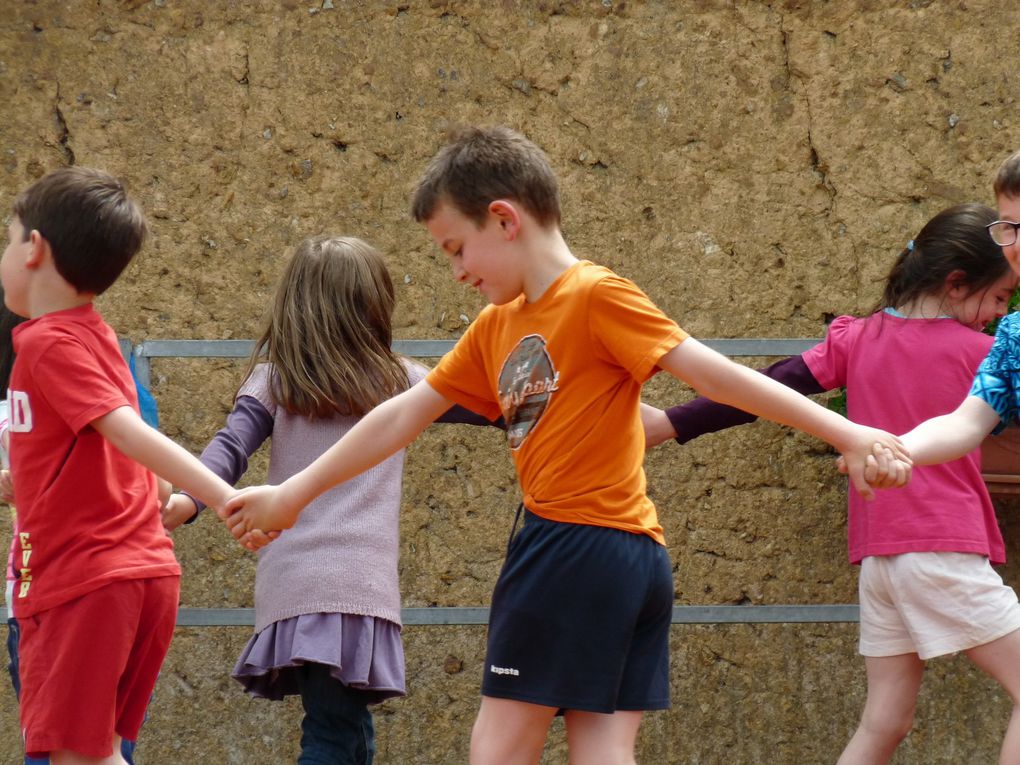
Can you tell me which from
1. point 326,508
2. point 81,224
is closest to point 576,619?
point 326,508

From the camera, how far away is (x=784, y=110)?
3898mm

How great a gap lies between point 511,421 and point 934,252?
4.60 ft

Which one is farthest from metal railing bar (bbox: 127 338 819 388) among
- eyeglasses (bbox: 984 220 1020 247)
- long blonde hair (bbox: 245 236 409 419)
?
eyeglasses (bbox: 984 220 1020 247)

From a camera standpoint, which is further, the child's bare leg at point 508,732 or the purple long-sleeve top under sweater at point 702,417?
the purple long-sleeve top under sweater at point 702,417

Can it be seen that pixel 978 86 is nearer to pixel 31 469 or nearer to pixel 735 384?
pixel 735 384

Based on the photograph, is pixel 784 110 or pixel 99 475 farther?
pixel 784 110

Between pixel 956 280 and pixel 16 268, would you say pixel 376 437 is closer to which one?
pixel 16 268

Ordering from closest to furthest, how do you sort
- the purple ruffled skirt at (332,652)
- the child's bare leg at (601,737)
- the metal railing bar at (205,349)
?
the child's bare leg at (601,737) < the purple ruffled skirt at (332,652) < the metal railing bar at (205,349)

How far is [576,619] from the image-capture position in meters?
2.46

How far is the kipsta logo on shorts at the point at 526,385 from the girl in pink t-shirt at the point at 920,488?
0.87 metres

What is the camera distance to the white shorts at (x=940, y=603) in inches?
123

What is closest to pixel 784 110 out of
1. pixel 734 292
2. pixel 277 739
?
pixel 734 292

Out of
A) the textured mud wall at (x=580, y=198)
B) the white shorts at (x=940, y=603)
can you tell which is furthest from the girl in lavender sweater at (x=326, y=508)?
the white shorts at (x=940, y=603)

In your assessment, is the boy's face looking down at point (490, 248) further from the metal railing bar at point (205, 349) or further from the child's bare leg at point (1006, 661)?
the child's bare leg at point (1006, 661)
